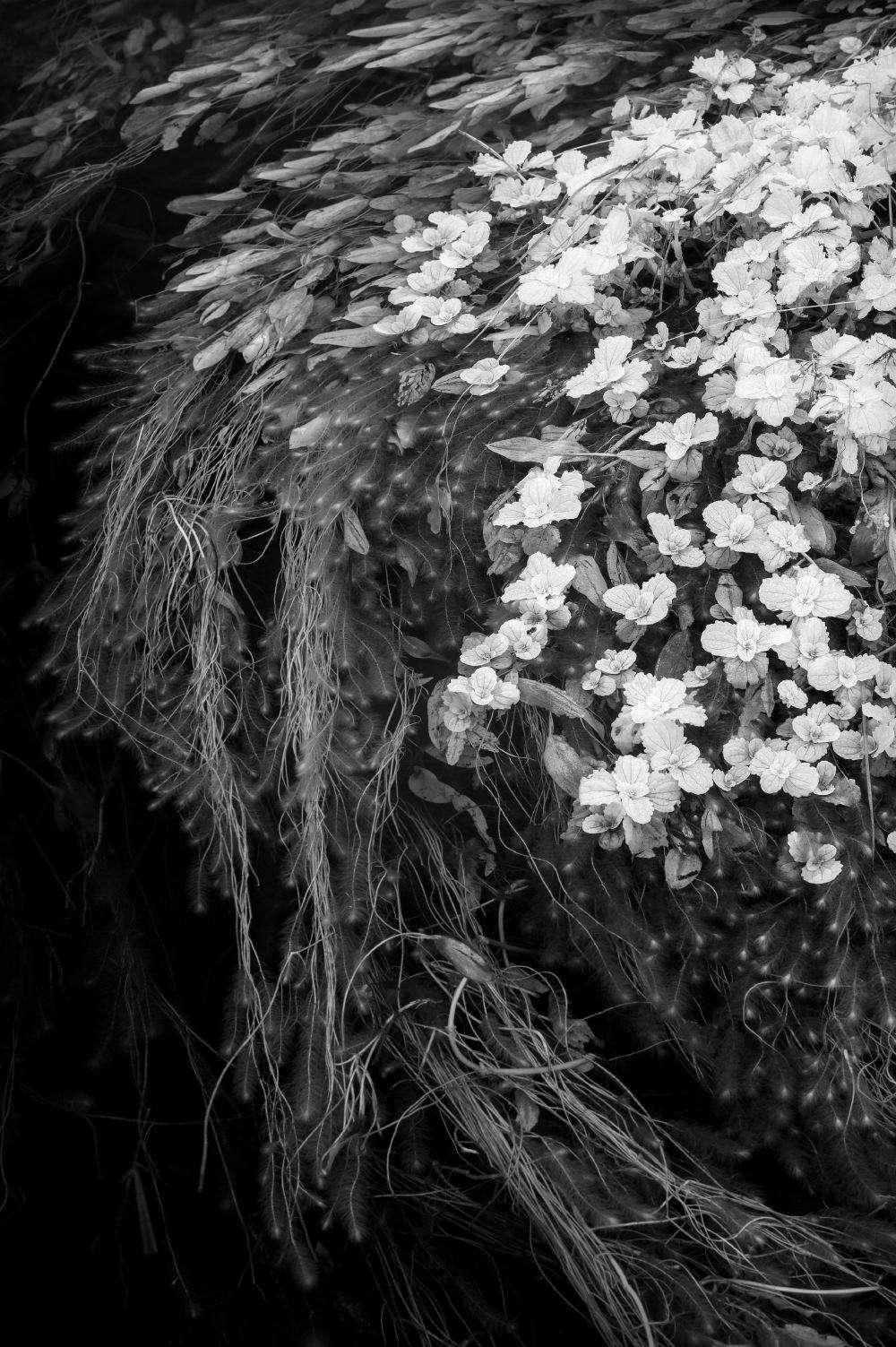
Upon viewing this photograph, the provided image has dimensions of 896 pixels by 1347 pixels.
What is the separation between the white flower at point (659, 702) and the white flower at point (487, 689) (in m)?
0.13

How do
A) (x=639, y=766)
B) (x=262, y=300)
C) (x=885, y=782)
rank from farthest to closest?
(x=262, y=300), (x=885, y=782), (x=639, y=766)

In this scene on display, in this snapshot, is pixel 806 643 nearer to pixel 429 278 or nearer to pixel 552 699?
pixel 552 699

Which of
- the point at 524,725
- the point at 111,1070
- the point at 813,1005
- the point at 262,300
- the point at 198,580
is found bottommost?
the point at 813,1005

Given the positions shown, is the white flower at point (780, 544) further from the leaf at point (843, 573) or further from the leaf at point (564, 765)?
the leaf at point (564, 765)

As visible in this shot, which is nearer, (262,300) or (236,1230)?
(236,1230)

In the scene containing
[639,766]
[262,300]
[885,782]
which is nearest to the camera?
[639,766]

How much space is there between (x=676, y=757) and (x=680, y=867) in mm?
125

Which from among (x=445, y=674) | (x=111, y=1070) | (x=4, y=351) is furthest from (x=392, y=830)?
(x=4, y=351)

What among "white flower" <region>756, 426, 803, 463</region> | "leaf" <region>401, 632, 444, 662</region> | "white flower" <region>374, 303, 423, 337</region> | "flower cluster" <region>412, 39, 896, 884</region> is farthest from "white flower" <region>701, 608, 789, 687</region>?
"white flower" <region>374, 303, 423, 337</region>

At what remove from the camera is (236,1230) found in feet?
3.40

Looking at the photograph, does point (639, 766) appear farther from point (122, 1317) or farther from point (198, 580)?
point (122, 1317)

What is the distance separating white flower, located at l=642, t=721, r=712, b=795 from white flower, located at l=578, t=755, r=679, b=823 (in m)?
0.01

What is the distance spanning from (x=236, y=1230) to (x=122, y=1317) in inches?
5.4

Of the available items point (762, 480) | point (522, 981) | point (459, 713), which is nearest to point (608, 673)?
point (459, 713)
